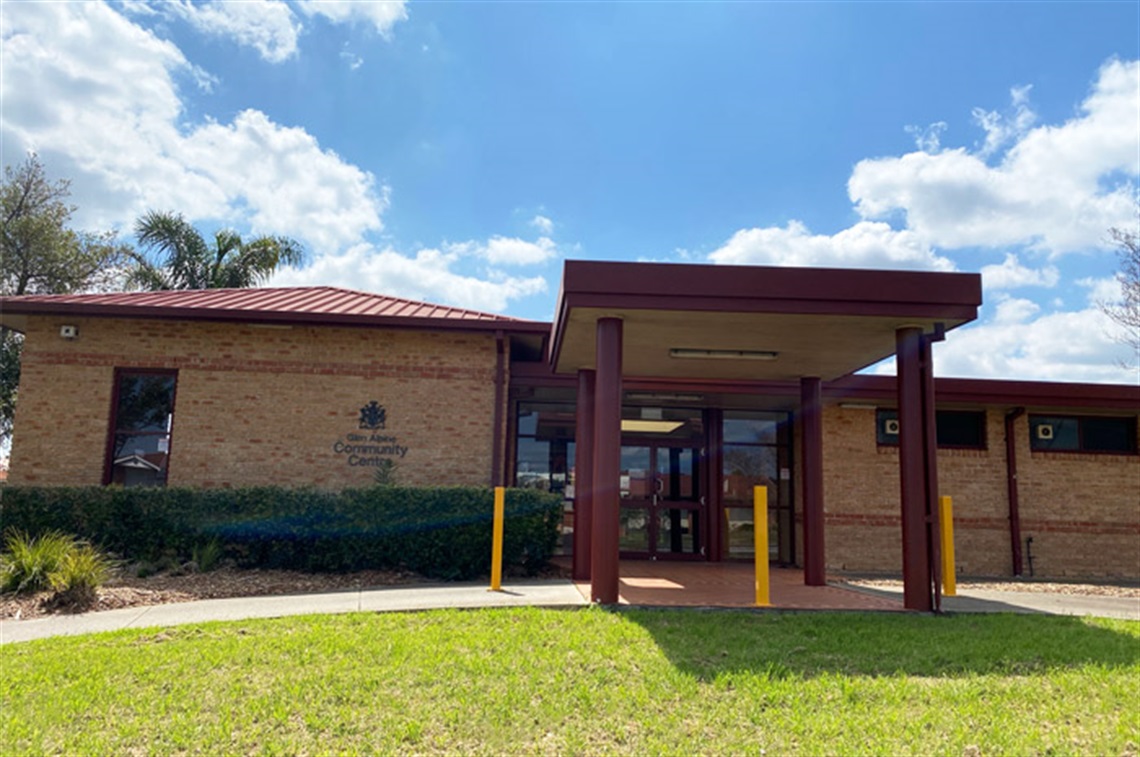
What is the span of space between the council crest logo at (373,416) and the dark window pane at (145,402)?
2939 mm

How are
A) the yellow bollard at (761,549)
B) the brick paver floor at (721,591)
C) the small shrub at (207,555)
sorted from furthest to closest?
the small shrub at (207,555)
the brick paver floor at (721,591)
the yellow bollard at (761,549)

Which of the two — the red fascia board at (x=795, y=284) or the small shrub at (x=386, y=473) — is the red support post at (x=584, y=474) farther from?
the red fascia board at (x=795, y=284)

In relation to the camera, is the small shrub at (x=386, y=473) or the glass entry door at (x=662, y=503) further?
the glass entry door at (x=662, y=503)

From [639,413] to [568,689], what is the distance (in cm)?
944

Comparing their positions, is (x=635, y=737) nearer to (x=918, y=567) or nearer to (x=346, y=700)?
(x=346, y=700)

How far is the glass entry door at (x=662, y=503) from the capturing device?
13.9 metres

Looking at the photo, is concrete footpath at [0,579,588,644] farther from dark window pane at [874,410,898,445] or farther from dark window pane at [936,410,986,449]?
dark window pane at [936,410,986,449]

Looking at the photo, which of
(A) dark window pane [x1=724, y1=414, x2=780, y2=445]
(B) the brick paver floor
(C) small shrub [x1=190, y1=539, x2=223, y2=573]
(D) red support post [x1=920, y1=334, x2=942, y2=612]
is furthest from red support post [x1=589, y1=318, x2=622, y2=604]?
(A) dark window pane [x1=724, y1=414, x2=780, y2=445]

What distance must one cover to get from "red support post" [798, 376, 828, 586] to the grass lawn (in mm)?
3538

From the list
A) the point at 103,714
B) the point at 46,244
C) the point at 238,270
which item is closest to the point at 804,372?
the point at 103,714

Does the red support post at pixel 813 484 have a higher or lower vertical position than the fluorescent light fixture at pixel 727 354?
lower

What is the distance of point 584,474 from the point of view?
33.9ft

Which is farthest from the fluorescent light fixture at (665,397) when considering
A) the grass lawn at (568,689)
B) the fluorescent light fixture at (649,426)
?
the grass lawn at (568,689)

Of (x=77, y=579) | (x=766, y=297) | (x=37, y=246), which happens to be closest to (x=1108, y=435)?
(x=766, y=297)
